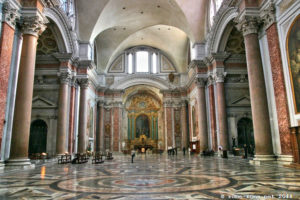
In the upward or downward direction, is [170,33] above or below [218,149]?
above

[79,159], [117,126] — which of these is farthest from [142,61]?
[79,159]

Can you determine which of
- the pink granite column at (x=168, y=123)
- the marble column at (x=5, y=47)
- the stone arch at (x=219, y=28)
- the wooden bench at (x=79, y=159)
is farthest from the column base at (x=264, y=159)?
the pink granite column at (x=168, y=123)

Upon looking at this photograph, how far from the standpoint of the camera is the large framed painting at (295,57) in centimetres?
852

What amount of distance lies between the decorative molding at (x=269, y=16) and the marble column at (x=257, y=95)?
0.41 metres

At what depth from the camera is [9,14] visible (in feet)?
30.1

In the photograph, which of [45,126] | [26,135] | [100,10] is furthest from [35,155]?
[100,10]

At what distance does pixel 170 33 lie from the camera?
2697 centimetres

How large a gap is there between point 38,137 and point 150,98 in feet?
69.5

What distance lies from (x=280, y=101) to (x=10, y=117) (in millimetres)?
10765

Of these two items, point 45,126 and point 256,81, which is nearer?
point 256,81

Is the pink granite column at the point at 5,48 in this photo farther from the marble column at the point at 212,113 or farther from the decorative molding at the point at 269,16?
the marble column at the point at 212,113

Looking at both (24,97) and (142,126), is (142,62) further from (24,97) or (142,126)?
(24,97)

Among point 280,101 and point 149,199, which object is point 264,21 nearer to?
→ point 280,101

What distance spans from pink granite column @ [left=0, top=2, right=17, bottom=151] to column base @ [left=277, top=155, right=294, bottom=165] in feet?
33.9
